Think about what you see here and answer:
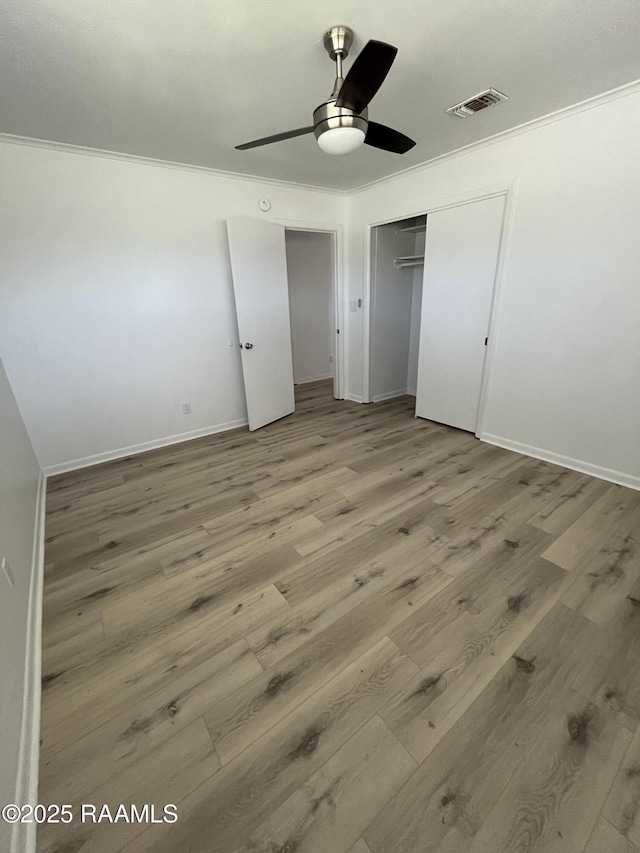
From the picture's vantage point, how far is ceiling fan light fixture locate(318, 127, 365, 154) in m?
1.63

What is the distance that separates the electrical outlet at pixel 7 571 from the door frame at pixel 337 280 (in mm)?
3700

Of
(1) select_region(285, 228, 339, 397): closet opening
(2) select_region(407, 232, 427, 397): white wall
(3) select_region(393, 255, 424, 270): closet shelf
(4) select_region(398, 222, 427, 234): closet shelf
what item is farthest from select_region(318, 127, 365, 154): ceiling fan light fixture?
(1) select_region(285, 228, 339, 397): closet opening

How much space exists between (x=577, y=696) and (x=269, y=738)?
114cm

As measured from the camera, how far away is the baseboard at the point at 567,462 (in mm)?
2541

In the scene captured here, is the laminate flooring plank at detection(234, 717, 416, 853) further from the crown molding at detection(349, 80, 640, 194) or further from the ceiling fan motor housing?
the crown molding at detection(349, 80, 640, 194)

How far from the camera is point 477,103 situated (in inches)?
86.9

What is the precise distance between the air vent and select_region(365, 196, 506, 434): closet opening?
697 mm

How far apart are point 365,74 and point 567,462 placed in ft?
9.64

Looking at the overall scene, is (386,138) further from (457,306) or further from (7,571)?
(7,571)

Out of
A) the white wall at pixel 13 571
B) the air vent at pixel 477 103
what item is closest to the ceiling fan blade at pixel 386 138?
the air vent at pixel 477 103

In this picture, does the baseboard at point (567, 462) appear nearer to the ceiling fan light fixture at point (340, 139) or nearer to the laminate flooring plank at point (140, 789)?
the ceiling fan light fixture at point (340, 139)

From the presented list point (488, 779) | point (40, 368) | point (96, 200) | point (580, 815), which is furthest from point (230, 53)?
point (580, 815)

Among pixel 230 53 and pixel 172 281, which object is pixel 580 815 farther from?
pixel 172 281

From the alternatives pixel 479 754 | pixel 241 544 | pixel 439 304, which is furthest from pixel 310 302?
pixel 479 754
